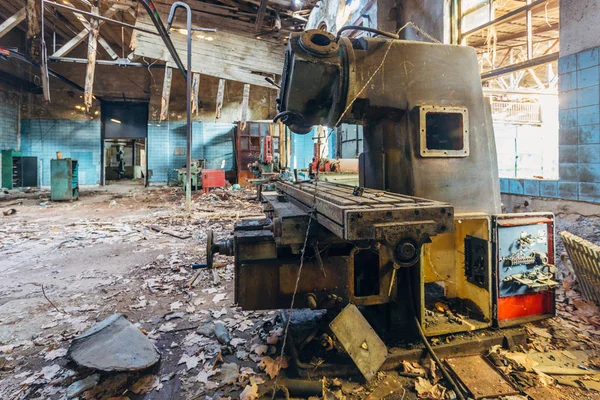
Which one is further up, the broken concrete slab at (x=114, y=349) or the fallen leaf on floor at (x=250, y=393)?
the broken concrete slab at (x=114, y=349)

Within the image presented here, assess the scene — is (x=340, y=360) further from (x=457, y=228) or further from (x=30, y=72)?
(x=30, y=72)

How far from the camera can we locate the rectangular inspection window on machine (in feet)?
7.23

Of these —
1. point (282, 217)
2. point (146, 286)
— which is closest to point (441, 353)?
point (282, 217)

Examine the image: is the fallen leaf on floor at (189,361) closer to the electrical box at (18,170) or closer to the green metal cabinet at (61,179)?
the green metal cabinet at (61,179)

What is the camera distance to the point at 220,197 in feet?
33.0

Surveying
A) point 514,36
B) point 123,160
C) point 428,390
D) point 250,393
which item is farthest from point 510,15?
point 123,160

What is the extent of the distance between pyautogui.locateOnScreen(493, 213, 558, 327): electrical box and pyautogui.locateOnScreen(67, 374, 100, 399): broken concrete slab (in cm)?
273

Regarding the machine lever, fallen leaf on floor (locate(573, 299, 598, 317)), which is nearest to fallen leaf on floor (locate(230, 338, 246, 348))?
the machine lever

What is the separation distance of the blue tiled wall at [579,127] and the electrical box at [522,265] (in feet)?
7.38

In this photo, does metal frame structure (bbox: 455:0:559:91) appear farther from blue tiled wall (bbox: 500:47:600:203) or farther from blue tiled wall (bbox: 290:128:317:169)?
blue tiled wall (bbox: 290:128:317:169)

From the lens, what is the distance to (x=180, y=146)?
1407 cm

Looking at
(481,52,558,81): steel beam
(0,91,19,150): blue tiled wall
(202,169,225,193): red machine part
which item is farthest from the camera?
(0,91,19,150): blue tiled wall

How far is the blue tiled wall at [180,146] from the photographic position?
13.8 meters

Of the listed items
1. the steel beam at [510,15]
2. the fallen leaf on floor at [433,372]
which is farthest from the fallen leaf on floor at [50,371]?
the steel beam at [510,15]
